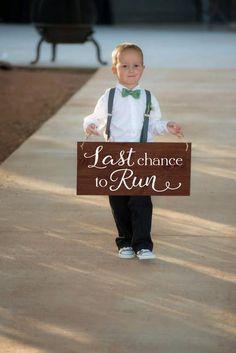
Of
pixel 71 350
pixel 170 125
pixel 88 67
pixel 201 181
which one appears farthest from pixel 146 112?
pixel 88 67

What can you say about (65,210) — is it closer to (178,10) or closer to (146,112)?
(146,112)

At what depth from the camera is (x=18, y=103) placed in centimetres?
1316

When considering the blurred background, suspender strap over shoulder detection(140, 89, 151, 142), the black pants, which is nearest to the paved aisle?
the black pants

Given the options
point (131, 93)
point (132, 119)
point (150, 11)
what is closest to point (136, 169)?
point (132, 119)

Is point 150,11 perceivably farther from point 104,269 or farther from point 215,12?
point 104,269

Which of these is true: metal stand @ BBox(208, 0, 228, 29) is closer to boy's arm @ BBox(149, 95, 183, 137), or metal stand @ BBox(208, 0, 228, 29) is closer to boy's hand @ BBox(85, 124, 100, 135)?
boy's arm @ BBox(149, 95, 183, 137)

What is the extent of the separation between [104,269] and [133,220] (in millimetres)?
328

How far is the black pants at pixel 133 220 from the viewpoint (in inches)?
235

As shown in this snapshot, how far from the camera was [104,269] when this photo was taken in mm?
5832

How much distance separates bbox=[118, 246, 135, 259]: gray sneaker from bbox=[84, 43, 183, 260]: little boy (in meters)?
0.02

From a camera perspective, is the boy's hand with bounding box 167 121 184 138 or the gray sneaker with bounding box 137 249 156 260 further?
the gray sneaker with bounding box 137 249 156 260

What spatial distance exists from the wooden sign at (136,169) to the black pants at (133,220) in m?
0.12

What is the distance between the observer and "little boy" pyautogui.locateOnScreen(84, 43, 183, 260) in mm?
5926

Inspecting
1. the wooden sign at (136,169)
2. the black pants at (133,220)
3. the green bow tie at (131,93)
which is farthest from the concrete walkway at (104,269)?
the green bow tie at (131,93)
